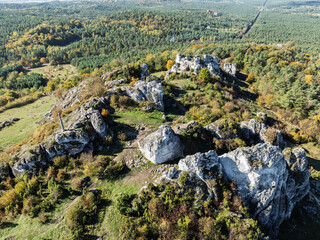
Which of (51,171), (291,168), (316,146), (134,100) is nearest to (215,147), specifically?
(291,168)

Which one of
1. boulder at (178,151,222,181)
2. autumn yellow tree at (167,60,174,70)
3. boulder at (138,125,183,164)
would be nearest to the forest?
boulder at (178,151,222,181)

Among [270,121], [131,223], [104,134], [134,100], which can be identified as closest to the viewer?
[131,223]

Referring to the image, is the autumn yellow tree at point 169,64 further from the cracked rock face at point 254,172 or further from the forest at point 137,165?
the cracked rock face at point 254,172

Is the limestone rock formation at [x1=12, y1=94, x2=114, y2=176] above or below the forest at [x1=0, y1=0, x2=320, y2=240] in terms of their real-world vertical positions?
above

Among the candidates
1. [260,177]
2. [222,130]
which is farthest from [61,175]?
[222,130]

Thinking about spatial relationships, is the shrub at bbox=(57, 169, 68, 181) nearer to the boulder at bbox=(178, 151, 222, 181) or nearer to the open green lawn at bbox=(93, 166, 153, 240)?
the open green lawn at bbox=(93, 166, 153, 240)

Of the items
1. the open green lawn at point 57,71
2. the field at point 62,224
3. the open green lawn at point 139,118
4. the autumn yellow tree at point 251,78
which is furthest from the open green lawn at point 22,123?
the autumn yellow tree at point 251,78

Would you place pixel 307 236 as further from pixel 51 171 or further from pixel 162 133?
pixel 51 171
